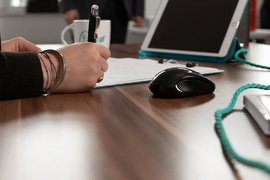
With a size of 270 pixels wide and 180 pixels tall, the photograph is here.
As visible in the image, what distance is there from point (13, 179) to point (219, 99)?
1.38 feet

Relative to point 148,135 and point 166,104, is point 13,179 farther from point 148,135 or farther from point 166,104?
point 166,104

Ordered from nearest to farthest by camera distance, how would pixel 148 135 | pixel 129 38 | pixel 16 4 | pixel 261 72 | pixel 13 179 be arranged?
pixel 13 179 < pixel 148 135 < pixel 261 72 < pixel 16 4 < pixel 129 38

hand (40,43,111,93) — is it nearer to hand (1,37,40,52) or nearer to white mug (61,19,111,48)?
hand (1,37,40,52)

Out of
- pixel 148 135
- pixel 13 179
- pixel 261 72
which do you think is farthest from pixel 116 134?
pixel 261 72

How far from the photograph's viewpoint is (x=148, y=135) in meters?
0.51

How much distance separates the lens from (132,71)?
98cm

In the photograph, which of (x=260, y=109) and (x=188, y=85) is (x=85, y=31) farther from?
(x=260, y=109)

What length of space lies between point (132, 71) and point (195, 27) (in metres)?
0.37

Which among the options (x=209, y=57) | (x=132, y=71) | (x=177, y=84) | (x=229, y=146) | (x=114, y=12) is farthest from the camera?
(x=114, y=12)

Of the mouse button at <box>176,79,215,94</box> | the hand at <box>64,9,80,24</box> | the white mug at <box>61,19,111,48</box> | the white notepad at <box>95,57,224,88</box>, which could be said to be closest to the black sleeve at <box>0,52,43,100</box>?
the white notepad at <box>95,57,224,88</box>

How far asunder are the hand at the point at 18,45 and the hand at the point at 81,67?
0.25 metres

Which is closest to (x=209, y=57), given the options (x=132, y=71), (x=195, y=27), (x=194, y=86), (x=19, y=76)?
(x=195, y=27)

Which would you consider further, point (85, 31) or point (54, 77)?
point (85, 31)

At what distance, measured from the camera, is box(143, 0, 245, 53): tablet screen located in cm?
121
